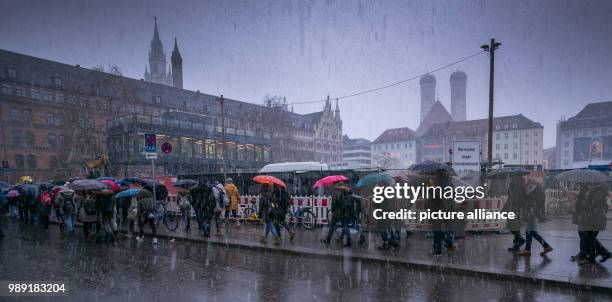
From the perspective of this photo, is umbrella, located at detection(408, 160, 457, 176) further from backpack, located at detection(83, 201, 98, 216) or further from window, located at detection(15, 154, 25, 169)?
window, located at detection(15, 154, 25, 169)

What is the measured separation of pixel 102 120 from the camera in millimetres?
62969

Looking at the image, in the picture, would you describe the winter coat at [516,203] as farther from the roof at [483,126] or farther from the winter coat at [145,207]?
the roof at [483,126]

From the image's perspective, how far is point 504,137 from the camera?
108m

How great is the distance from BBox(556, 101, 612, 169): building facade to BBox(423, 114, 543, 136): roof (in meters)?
8.35

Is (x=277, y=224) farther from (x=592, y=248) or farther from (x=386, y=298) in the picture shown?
(x=592, y=248)

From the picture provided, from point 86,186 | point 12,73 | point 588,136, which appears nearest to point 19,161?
point 12,73

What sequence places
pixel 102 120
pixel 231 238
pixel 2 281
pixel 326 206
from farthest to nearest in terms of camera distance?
1. pixel 102 120
2. pixel 326 206
3. pixel 231 238
4. pixel 2 281

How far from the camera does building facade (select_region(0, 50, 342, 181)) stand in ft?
147

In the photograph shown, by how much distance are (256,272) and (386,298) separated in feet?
9.68

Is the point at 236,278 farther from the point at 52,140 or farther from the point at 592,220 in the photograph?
the point at 52,140

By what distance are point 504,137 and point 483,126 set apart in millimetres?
6557

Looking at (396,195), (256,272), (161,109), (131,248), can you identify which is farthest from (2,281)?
(161,109)

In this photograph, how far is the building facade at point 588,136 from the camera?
286ft

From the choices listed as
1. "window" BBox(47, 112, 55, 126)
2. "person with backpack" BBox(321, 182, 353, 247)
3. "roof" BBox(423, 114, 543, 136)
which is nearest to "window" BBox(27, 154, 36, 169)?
"window" BBox(47, 112, 55, 126)
